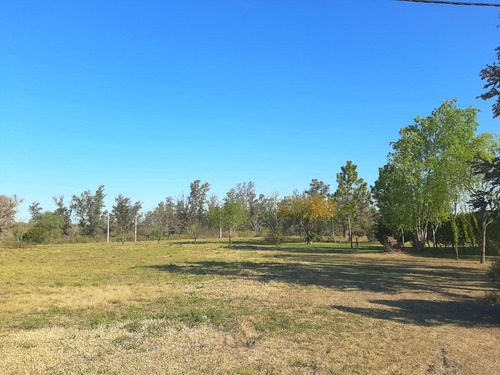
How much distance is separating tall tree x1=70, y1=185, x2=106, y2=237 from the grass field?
4815cm

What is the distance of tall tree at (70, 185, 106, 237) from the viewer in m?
56.1

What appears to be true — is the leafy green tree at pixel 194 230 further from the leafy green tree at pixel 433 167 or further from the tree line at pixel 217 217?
the leafy green tree at pixel 433 167

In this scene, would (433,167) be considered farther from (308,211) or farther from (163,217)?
(163,217)

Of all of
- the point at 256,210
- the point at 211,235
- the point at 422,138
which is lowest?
the point at 211,235

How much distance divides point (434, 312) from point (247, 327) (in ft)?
14.8

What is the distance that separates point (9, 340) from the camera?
5516 millimetres

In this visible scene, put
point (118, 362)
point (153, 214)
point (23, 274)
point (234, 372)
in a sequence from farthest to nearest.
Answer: point (153, 214), point (23, 274), point (118, 362), point (234, 372)

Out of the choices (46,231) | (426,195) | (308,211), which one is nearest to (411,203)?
(426,195)

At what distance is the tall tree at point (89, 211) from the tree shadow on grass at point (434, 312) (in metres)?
55.6

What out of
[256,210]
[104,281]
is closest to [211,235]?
[256,210]

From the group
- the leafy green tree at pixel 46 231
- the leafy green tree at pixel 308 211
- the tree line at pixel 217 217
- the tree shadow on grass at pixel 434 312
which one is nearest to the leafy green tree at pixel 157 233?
the tree line at pixel 217 217

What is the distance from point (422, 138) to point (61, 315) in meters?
24.2

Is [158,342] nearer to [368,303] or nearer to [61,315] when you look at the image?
[61,315]

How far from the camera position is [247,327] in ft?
20.7
